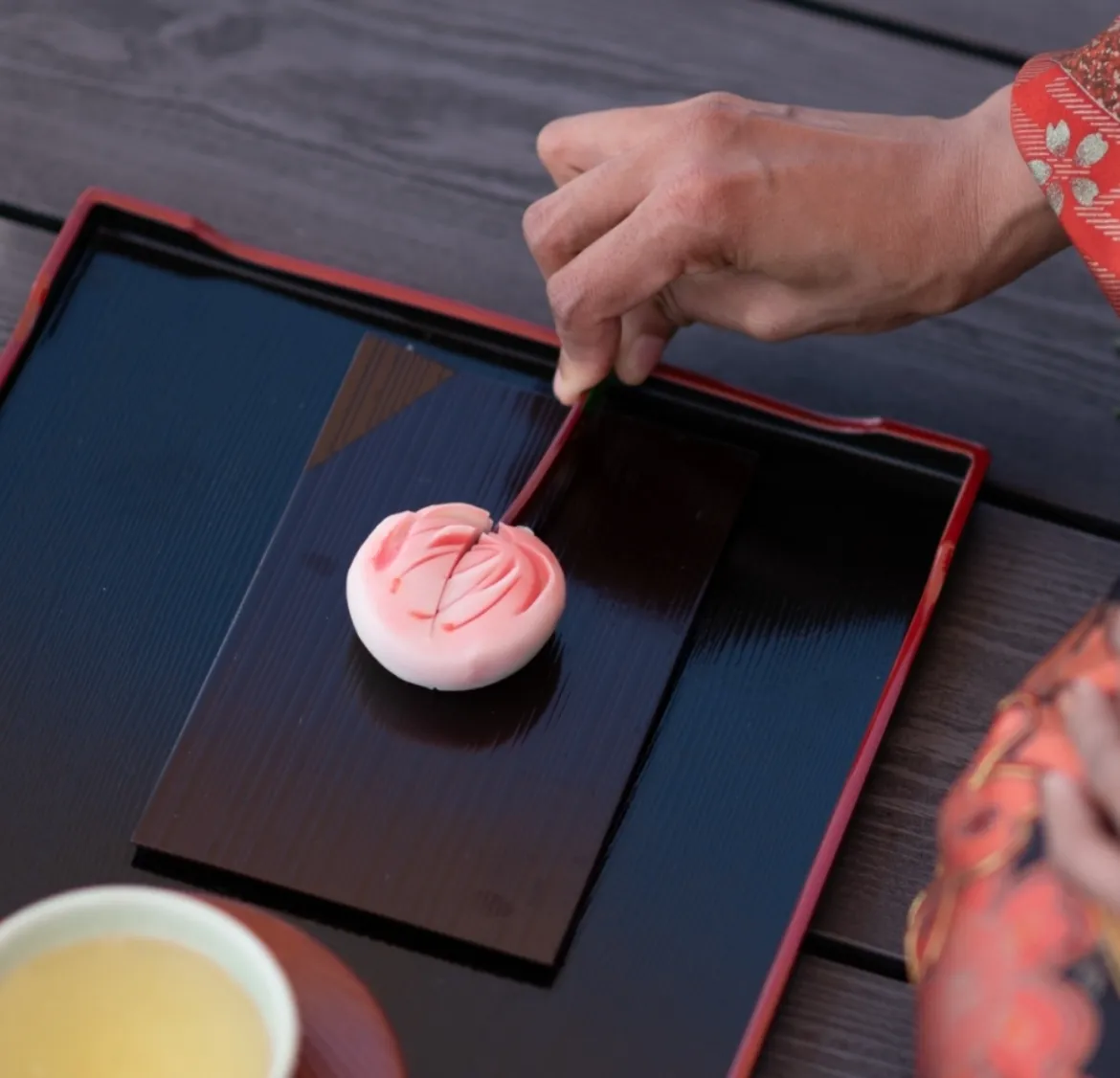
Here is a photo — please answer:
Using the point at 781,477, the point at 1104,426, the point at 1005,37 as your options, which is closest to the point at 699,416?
the point at 781,477

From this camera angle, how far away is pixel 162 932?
1.20ft

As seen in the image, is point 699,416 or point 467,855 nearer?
point 467,855

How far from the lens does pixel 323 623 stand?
1.77 ft

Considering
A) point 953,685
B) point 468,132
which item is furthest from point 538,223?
point 953,685

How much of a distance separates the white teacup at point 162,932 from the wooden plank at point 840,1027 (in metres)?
0.19

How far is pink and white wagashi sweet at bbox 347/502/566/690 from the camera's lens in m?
0.51

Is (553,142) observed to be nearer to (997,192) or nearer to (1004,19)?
(997,192)

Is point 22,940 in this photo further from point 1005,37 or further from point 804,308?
point 1005,37

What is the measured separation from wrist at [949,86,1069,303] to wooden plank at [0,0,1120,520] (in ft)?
0.26

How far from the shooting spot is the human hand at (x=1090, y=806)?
332 millimetres

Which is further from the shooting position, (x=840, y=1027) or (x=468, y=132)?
(x=468, y=132)

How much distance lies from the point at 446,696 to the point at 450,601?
3 centimetres

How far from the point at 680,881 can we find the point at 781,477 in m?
0.17

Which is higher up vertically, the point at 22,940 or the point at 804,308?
the point at 804,308
